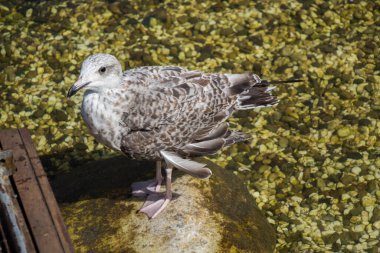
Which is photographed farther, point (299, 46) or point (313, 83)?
point (299, 46)

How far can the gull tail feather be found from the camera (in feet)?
17.0

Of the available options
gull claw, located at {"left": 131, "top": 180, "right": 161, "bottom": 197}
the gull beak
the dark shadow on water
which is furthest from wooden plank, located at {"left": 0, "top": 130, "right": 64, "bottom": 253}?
gull claw, located at {"left": 131, "top": 180, "right": 161, "bottom": 197}

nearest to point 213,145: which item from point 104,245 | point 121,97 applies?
point 121,97

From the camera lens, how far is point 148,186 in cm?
576

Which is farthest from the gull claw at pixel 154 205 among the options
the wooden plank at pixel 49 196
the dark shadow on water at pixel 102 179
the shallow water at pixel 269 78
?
the shallow water at pixel 269 78

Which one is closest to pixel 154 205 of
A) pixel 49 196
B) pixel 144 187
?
pixel 144 187

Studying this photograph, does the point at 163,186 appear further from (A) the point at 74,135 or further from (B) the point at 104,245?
(A) the point at 74,135

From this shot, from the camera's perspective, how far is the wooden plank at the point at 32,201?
416cm

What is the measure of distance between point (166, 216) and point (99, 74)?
139 cm

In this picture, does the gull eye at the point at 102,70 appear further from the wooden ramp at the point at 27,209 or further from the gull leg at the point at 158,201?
the gull leg at the point at 158,201

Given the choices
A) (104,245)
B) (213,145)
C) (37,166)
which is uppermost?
(37,166)

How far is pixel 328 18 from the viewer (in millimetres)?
8211

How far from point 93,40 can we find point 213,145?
333 cm

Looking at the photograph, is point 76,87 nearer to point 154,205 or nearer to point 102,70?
point 102,70
